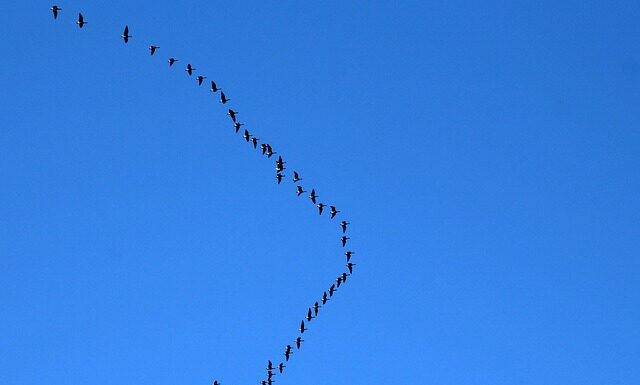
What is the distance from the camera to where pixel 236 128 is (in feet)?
430

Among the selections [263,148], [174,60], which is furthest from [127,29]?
[263,148]

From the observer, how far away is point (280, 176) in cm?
13300

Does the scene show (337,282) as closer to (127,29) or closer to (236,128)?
(236,128)

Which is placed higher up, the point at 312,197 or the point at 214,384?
the point at 312,197

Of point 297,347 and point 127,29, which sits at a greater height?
point 127,29

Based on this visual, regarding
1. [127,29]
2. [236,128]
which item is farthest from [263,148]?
[127,29]

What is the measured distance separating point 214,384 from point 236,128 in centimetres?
1831

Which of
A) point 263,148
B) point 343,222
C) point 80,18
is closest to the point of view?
point 80,18

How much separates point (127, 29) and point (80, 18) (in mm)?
4409

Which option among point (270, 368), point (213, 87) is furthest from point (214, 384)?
point (213, 87)

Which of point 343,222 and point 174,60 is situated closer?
point 174,60

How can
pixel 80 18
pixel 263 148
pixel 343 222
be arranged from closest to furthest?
1. pixel 80 18
2. pixel 263 148
3. pixel 343 222

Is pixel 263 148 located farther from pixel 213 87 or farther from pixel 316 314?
pixel 316 314

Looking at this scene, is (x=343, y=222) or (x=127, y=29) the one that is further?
(x=343, y=222)
